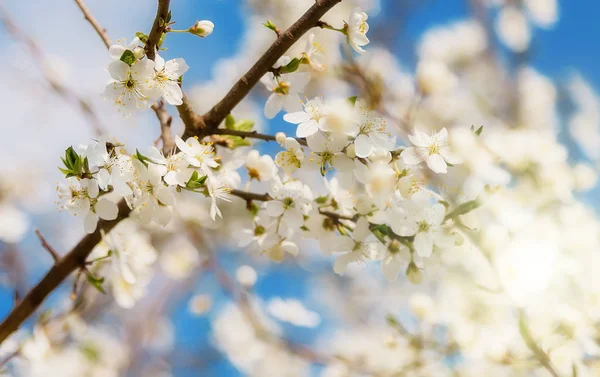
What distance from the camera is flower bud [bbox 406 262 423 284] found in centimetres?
84

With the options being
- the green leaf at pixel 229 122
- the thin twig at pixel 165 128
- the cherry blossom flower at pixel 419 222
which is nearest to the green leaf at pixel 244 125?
the green leaf at pixel 229 122

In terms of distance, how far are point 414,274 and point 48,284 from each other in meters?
0.66

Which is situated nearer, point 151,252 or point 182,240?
point 151,252

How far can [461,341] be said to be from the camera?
4.80 feet

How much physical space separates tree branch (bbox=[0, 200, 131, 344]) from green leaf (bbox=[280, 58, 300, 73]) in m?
0.43

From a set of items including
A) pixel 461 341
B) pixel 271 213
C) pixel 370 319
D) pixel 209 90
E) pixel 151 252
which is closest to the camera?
pixel 271 213

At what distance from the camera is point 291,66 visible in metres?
0.78

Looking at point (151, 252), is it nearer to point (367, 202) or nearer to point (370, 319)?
point (367, 202)

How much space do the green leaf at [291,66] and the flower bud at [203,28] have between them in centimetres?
13

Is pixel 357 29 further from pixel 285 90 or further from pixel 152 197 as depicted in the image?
pixel 152 197

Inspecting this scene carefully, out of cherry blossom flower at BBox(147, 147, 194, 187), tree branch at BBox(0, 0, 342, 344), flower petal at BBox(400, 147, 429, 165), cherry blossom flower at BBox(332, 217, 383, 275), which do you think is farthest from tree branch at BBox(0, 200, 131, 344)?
flower petal at BBox(400, 147, 429, 165)

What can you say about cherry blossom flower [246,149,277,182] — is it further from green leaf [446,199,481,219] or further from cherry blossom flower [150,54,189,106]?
green leaf [446,199,481,219]

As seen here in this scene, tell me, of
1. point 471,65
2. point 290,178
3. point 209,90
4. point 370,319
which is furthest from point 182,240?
point 471,65

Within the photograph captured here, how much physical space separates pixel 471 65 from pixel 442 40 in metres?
0.35
